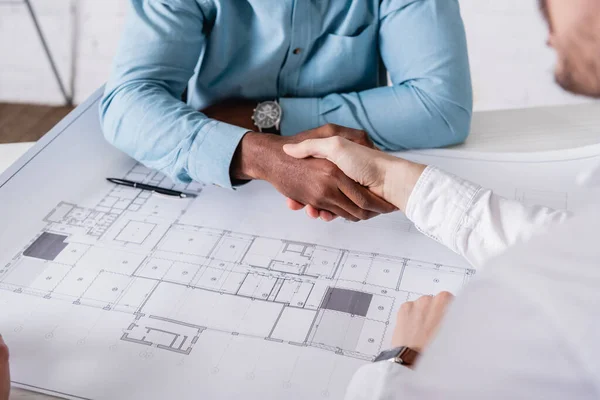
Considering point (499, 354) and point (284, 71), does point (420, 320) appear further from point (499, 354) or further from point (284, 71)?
point (284, 71)

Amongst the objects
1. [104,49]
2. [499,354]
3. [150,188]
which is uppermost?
[499,354]

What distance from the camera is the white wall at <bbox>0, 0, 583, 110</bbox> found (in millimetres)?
2488

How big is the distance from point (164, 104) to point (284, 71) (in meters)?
0.26

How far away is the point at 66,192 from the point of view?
1044 millimetres

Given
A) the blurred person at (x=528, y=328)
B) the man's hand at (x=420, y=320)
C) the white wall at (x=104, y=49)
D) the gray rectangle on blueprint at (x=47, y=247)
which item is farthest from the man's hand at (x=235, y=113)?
the white wall at (x=104, y=49)

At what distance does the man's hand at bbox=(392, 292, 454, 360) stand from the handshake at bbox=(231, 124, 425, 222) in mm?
176

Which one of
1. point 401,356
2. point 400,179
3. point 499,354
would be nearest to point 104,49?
point 400,179

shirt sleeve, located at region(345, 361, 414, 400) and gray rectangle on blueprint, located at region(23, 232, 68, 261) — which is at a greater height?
shirt sleeve, located at region(345, 361, 414, 400)

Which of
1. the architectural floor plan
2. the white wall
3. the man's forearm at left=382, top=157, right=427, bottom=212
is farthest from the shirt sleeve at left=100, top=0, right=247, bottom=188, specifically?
the white wall

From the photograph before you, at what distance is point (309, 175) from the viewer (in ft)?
3.12

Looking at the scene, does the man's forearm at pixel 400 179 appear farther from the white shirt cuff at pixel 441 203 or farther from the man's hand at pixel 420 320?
the man's hand at pixel 420 320

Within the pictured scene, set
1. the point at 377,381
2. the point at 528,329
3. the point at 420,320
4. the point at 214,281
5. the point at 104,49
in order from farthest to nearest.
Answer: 1. the point at 104,49
2. the point at 214,281
3. the point at 420,320
4. the point at 377,381
5. the point at 528,329

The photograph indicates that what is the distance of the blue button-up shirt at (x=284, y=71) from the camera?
3.41 ft

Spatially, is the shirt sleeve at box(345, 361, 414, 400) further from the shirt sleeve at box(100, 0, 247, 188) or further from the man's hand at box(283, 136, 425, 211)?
the shirt sleeve at box(100, 0, 247, 188)
